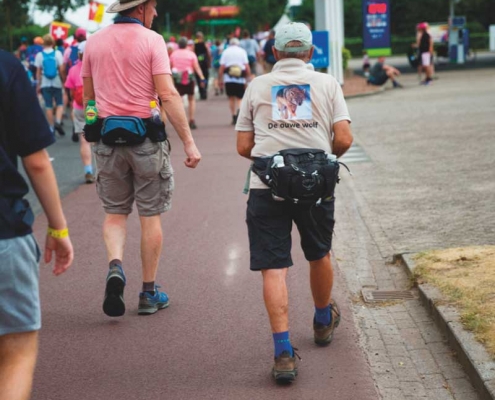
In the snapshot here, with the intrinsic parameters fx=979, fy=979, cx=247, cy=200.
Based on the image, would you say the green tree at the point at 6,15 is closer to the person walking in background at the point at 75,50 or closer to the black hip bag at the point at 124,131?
Answer: the person walking in background at the point at 75,50

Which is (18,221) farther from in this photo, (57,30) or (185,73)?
(57,30)

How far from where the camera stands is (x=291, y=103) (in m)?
5.24

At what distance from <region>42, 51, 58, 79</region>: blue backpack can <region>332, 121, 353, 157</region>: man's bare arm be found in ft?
48.3

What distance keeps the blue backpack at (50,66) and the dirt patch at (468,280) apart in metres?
13.3

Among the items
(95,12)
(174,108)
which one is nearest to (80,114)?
(174,108)

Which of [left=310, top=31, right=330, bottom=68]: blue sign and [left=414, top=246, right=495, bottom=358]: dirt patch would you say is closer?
[left=414, top=246, right=495, bottom=358]: dirt patch

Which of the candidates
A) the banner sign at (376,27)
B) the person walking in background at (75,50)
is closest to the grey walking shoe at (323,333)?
the person walking in background at (75,50)

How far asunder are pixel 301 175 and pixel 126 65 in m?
1.72

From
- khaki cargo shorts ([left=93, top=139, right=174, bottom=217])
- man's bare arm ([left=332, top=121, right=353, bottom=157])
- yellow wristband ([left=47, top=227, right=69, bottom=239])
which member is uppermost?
yellow wristband ([left=47, top=227, right=69, bottom=239])

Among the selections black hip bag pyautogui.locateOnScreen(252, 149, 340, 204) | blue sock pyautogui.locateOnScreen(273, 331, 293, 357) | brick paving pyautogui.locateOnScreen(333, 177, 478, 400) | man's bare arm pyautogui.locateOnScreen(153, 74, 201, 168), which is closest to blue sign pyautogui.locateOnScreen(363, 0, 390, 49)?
brick paving pyautogui.locateOnScreen(333, 177, 478, 400)

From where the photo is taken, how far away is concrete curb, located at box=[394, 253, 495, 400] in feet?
15.6

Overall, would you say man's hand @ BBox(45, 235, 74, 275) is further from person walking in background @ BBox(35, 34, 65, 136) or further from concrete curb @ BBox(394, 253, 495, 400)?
person walking in background @ BBox(35, 34, 65, 136)

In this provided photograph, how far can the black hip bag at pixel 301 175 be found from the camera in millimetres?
5012

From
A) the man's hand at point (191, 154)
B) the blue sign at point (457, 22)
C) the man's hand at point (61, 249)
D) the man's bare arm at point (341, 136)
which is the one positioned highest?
the man's hand at point (61, 249)
